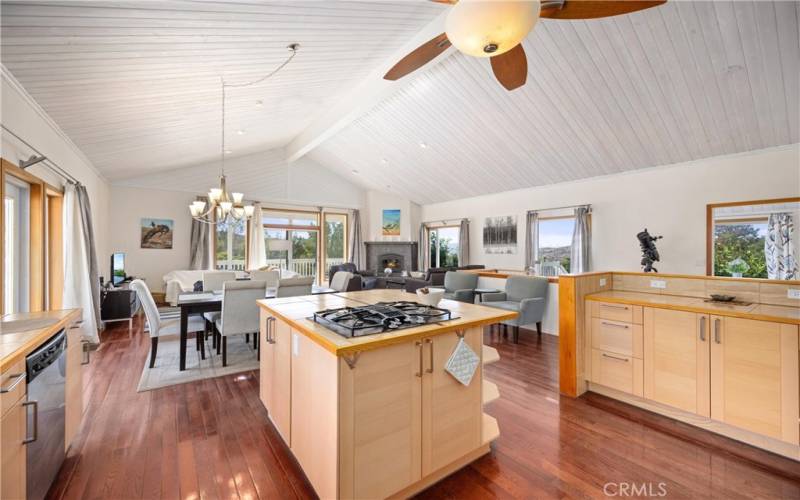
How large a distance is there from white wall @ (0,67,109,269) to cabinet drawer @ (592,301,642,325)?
15.6 ft

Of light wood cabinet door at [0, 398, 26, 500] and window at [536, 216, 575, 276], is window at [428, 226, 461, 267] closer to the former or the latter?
window at [536, 216, 575, 276]

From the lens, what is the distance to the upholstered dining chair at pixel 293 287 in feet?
12.1

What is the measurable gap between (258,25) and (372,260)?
740cm

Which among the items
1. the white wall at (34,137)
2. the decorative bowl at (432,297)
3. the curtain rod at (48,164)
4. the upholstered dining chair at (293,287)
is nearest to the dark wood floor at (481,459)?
the decorative bowl at (432,297)

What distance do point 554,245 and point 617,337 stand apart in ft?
15.3

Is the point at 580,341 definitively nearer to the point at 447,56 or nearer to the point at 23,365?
the point at 23,365

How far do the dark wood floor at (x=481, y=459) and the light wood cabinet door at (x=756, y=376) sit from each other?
0.64 ft

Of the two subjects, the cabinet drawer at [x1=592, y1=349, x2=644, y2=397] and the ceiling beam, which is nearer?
the cabinet drawer at [x1=592, y1=349, x2=644, y2=397]

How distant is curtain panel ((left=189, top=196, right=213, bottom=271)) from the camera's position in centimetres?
716

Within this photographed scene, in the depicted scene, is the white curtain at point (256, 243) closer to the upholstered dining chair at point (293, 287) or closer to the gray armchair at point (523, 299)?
the upholstered dining chair at point (293, 287)

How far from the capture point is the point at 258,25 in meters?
2.53

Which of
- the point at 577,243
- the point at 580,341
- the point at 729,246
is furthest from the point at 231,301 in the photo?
the point at 729,246

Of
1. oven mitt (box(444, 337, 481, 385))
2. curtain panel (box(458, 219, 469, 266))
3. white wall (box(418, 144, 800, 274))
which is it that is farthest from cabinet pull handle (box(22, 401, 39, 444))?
curtain panel (box(458, 219, 469, 266))

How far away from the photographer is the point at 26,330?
1558 mm
